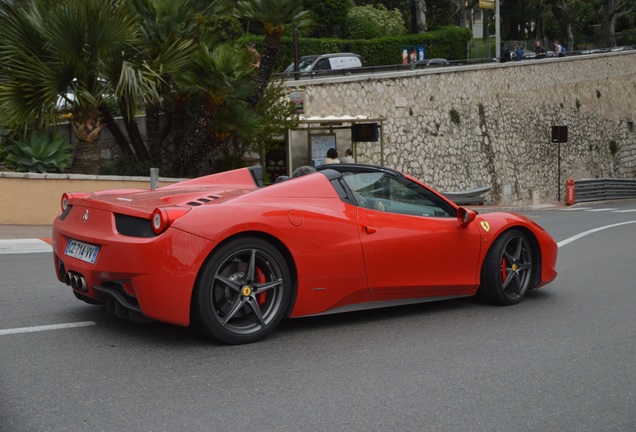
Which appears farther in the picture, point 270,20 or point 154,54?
point 270,20

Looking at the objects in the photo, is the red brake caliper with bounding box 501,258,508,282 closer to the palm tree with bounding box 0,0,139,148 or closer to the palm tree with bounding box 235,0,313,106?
the palm tree with bounding box 0,0,139,148

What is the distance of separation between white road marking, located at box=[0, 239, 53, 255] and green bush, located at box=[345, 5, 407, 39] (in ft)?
128

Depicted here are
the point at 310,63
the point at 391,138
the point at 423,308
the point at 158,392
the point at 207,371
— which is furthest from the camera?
the point at 310,63

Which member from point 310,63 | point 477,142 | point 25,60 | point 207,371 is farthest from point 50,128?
point 477,142

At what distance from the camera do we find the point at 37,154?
1689 centimetres

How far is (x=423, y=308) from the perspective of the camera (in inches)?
298

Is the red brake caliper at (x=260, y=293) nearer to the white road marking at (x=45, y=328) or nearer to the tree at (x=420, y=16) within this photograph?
the white road marking at (x=45, y=328)

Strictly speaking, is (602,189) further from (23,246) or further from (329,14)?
(23,246)

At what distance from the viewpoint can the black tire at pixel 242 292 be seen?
18.7 feet

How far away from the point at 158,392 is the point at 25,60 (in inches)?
498

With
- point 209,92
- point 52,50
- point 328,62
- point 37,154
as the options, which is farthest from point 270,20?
point 328,62

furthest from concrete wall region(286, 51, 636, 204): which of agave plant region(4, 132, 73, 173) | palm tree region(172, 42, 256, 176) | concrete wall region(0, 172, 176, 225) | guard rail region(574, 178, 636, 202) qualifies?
concrete wall region(0, 172, 176, 225)

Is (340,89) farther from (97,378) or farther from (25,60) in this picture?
(97,378)

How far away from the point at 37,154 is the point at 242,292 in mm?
12192
